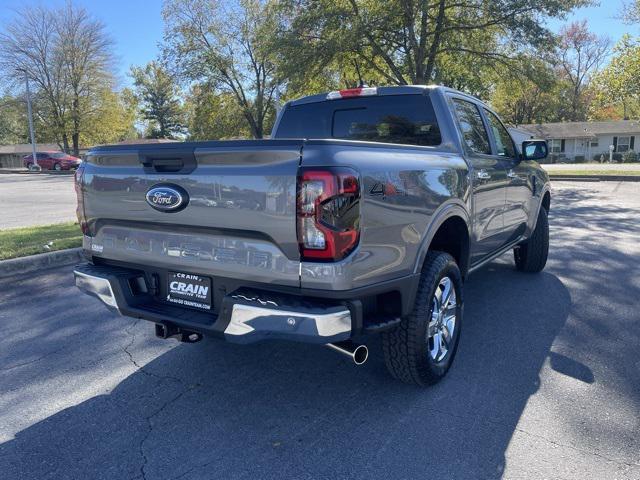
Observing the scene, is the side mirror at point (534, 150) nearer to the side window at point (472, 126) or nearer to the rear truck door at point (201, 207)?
the side window at point (472, 126)

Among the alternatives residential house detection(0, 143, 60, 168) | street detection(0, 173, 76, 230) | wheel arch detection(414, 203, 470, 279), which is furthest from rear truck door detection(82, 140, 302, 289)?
residential house detection(0, 143, 60, 168)

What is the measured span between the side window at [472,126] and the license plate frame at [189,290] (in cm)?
237

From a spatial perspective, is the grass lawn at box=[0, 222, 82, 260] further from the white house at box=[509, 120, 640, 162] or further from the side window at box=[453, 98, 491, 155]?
the white house at box=[509, 120, 640, 162]

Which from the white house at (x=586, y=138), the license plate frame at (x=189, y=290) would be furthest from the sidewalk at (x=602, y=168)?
the license plate frame at (x=189, y=290)

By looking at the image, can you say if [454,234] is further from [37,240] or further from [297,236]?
[37,240]

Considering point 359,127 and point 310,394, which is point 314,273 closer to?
point 310,394

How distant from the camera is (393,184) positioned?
2.74 meters

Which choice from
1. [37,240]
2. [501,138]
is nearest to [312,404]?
[501,138]

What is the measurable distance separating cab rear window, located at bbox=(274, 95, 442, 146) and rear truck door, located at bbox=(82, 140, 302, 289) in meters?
1.78

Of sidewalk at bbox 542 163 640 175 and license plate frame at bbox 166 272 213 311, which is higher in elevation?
license plate frame at bbox 166 272 213 311

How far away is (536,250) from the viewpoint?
5996 millimetres

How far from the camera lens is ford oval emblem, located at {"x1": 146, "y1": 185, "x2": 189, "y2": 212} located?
9.16ft

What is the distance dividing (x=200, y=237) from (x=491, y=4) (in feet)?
61.0

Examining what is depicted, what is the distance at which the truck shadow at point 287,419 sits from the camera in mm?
2527
